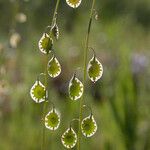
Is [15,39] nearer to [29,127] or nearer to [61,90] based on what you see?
[29,127]

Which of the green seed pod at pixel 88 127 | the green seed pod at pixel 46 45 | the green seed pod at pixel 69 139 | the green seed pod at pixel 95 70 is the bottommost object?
the green seed pod at pixel 69 139

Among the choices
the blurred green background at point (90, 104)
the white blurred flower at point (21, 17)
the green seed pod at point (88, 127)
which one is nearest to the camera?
the green seed pod at point (88, 127)

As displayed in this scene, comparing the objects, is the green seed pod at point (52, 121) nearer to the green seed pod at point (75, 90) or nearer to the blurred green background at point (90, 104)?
the green seed pod at point (75, 90)

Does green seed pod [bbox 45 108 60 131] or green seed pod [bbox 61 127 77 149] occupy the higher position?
green seed pod [bbox 45 108 60 131]

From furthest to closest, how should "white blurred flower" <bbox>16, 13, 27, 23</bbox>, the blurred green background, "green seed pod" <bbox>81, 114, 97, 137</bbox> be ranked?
1. the blurred green background
2. "white blurred flower" <bbox>16, 13, 27, 23</bbox>
3. "green seed pod" <bbox>81, 114, 97, 137</bbox>

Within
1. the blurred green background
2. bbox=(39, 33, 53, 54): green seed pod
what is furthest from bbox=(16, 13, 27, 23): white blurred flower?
bbox=(39, 33, 53, 54): green seed pod

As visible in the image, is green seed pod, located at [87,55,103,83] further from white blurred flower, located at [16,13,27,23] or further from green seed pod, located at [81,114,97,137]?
white blurred flower, located at [16,13,27,23]

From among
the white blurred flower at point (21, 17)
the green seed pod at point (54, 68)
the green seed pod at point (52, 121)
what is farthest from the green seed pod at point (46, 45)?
the white blurred flower at point (21, 17)

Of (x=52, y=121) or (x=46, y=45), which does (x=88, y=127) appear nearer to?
(x=52, y=121)

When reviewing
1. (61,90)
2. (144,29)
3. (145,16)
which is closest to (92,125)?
(61,90)

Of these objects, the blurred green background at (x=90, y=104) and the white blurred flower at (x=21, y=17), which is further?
the blurred green background at (x=90, y=104)

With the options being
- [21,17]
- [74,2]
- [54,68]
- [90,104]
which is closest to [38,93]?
[54,68]
